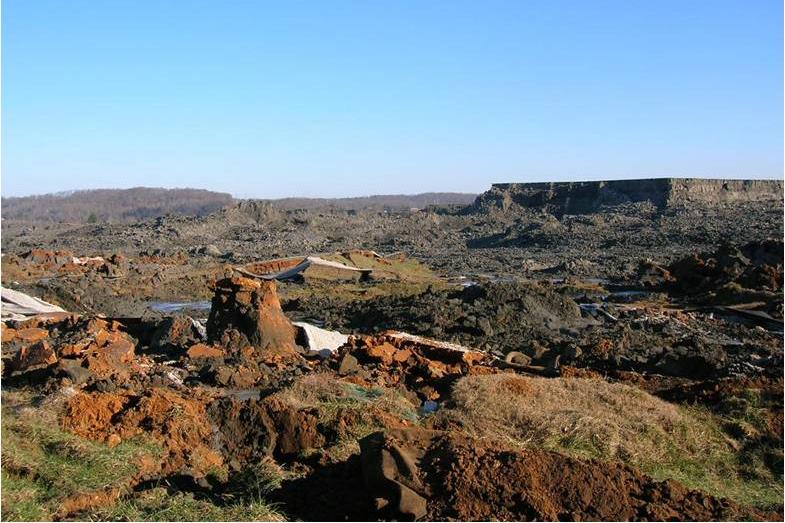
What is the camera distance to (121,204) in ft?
408

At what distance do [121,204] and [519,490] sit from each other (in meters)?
128

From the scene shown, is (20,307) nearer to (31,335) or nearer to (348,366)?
(31,335)

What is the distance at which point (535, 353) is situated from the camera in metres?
11.9

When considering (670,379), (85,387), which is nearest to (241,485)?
(85,387)

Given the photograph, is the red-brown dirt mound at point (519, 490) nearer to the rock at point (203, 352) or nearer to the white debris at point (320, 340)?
the rock at point (203, 352)

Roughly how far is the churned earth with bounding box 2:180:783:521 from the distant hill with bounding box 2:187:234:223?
3406 inches

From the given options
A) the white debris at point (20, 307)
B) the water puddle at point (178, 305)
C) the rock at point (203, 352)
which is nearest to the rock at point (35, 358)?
the rock at point (203, 352)

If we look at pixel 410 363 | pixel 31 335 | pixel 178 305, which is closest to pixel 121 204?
pixel 178 305

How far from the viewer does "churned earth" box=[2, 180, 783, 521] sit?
4.89 metres

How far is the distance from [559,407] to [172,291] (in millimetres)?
15852

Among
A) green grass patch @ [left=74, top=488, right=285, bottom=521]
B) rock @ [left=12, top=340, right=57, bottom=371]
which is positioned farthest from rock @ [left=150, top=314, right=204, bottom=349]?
green grass patch @ [left=74, top=488, right=285, bottom=521]

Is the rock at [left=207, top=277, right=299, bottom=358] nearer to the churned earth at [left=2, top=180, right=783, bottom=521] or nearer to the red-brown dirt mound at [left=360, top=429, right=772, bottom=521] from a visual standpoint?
the churned earth at [left=2, top=180, right=783, bottom=521]

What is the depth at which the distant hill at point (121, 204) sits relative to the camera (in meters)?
107

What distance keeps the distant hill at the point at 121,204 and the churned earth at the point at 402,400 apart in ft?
284
